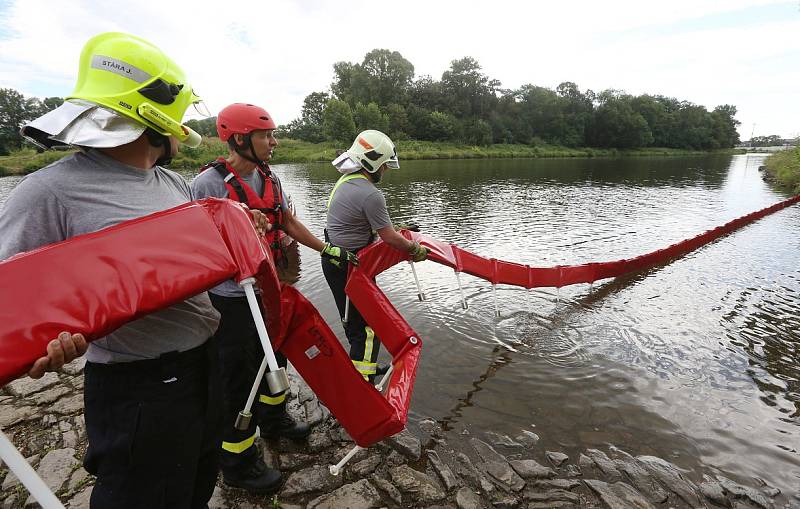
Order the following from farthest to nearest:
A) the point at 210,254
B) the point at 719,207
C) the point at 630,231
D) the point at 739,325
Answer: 1. the point at 719,207
2. the point at 630,231
3. the point at 739,325
4. the point at 210,254

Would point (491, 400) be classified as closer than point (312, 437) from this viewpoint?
No

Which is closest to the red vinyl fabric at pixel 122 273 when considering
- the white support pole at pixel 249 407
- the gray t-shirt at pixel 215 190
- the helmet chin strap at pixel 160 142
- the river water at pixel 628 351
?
the helmet chin strap at pixel 160 142

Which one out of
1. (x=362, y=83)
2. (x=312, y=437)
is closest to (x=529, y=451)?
(x=312, y=437)

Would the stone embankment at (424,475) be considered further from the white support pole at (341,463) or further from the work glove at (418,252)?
the work glove at (418,252)

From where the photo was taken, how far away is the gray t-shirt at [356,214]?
4133 millimetres

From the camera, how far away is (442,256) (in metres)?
5.14

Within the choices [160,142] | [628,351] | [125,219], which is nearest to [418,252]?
[160,142]

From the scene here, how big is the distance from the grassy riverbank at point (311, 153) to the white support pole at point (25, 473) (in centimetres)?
4154

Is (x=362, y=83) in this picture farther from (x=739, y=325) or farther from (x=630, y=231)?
(x=739, y=325)

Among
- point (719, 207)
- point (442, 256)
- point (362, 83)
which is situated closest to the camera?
point (442, 256)

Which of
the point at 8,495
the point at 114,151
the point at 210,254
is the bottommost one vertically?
the point at 8,495

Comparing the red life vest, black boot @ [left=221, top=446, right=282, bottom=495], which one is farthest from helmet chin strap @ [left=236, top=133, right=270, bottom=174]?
black boot @ [left=221, top=446, right=282, bottom=495]

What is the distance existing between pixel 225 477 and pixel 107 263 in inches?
91.1

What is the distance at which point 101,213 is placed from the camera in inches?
65.7
